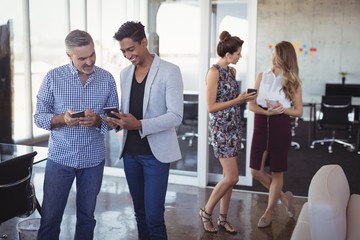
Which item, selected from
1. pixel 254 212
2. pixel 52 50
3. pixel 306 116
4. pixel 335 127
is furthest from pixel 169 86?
pixel 306 116

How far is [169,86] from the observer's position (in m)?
2.35

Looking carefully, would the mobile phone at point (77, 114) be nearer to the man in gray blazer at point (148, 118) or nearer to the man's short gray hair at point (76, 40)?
→ the man in gray blazer at point (148, 118)

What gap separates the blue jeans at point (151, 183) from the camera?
7.96 feet

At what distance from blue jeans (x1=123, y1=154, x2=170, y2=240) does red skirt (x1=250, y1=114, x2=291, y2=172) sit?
3.91 ft

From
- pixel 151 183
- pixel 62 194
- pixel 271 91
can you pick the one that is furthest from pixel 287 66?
pixel 62 194

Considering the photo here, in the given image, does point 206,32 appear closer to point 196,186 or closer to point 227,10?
point 227,10

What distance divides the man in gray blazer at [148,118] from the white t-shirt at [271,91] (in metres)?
1.17

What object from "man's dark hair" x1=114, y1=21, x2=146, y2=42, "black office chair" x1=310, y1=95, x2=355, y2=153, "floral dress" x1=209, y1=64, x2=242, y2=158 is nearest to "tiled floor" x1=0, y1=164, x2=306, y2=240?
"floral dress" x1=209, y1=64, x2=242, y2=158

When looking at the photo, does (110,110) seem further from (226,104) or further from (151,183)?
(226,104)

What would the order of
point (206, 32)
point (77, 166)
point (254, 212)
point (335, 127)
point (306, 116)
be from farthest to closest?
point (306, 116), point (335, 127), point (206, 32), point (254, 212), point (77, 166)

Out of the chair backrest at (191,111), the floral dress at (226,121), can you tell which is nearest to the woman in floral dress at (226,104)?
the floral dress at (226,121)

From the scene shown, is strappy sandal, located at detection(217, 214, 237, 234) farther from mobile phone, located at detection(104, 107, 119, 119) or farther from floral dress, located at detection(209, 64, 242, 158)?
mobile phone, located at detection(104, 107, 119, 119)

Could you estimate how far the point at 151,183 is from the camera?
7.98 feet

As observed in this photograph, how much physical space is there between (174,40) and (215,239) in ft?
7.57
